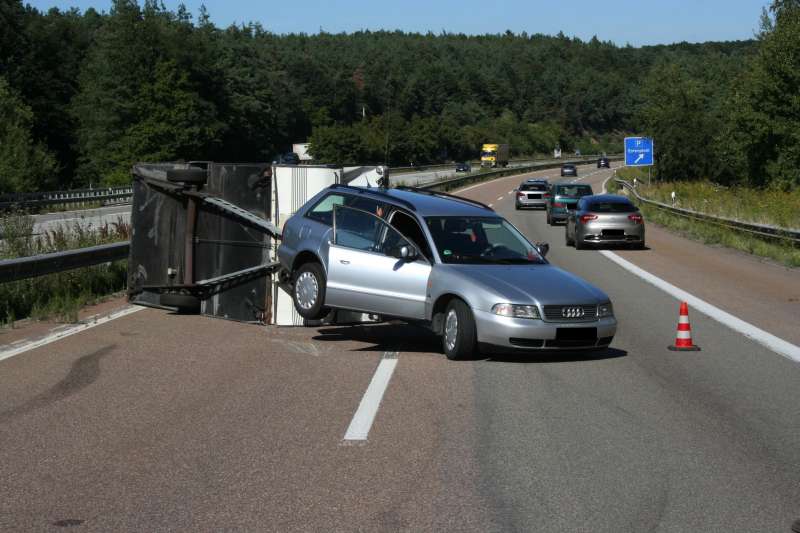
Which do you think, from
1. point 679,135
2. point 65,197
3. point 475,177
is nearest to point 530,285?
point 65,197

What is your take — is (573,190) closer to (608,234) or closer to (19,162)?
(608,234)

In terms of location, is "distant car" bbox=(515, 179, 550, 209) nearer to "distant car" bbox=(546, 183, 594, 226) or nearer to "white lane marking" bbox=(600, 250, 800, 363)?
"distant car" bbox=(546, 183, 594, 226)

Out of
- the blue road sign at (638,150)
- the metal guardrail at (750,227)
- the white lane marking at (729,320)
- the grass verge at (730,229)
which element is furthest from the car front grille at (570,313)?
the blue road sign at (638,150)

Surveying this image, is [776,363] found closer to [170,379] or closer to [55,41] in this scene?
[170,379]

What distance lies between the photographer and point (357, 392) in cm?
938

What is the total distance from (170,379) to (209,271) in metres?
4.58

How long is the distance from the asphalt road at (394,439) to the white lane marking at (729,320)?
31 cm

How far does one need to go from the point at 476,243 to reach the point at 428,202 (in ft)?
3.12

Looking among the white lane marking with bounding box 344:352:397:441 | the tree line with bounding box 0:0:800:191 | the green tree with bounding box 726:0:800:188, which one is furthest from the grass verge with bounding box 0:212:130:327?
the green tree with bounding box 726:0:800:188

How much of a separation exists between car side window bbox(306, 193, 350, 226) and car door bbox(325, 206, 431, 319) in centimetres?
27

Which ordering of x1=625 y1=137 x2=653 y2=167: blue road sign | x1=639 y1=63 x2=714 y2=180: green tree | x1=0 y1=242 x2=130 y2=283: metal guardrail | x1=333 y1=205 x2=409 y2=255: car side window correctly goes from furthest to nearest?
1. x1=639 y1=63 x2=714 y2=180: green tree
2. x1=625 y1=137 x2=653 y2=167: blue road sign
3. x1=0 y1=242 x2=130 y2=283: metal guardrail
4. x1=333 y1=205 x2=409 y2=255: car side window

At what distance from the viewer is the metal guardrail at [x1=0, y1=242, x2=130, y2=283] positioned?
537 inches

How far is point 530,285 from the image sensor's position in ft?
36.7

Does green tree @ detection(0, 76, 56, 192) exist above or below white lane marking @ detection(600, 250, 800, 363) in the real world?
above
